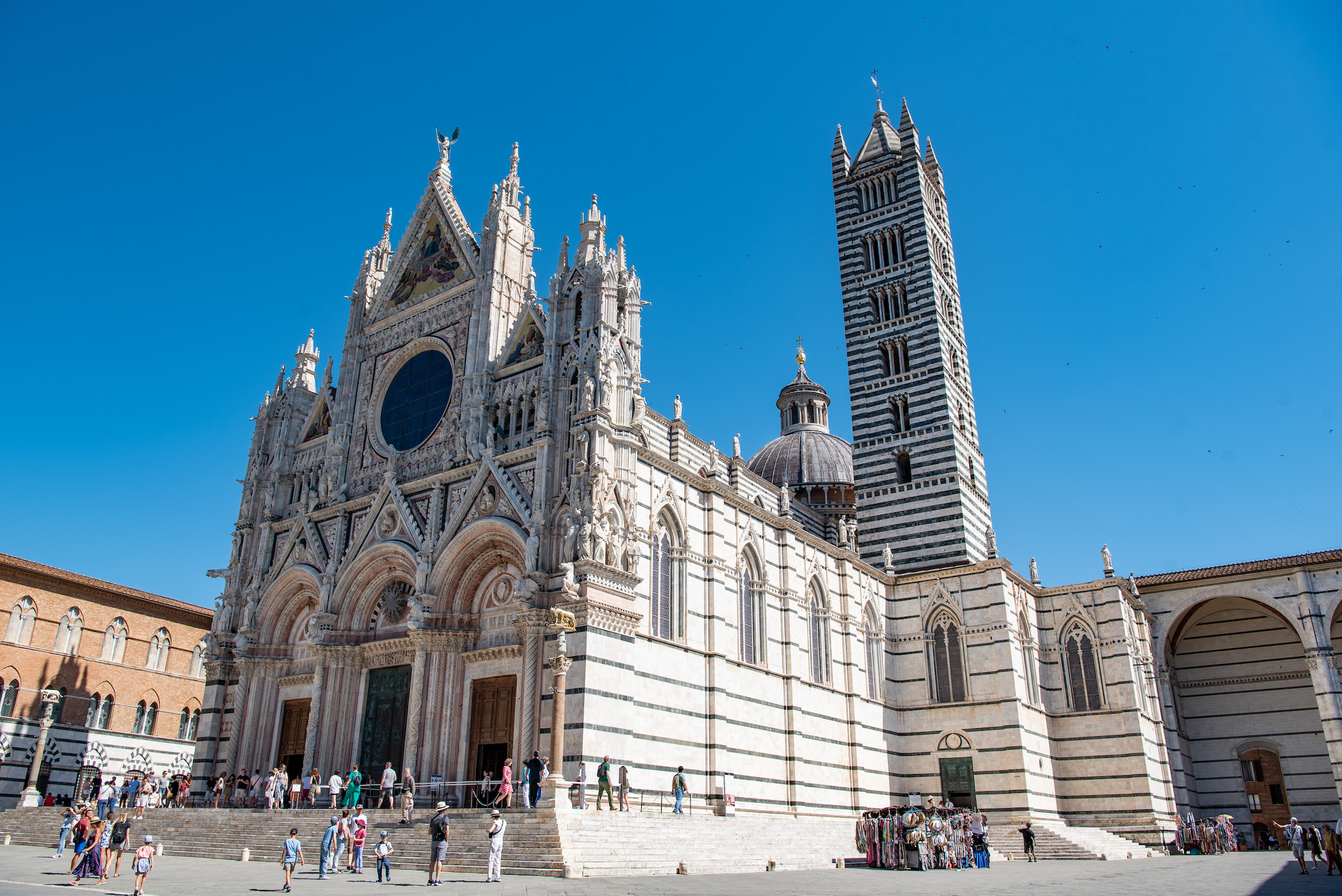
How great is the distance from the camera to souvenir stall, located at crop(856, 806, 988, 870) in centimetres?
2112

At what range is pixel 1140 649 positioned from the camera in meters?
35.4

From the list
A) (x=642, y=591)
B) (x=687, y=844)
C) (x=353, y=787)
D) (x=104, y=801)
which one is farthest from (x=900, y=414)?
(x=104, y=801)

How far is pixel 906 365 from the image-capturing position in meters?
38.1

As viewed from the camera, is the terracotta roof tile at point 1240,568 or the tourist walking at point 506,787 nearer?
the tourist walking at point 506,787

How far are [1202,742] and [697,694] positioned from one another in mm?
26326

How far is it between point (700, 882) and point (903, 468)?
23998 mm

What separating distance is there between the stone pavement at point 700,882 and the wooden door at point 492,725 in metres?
5.57

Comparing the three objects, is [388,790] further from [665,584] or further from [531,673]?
[665,584]

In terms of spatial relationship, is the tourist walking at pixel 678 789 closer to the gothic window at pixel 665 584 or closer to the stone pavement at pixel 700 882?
the stone pavement at pixel 700 882

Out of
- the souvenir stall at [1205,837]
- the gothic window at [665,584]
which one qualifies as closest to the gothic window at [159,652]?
the gothic window at [665,584]

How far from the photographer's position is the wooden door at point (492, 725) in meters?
23.1

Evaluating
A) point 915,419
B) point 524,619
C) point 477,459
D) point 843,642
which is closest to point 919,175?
point 915,419

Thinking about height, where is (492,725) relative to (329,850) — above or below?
above

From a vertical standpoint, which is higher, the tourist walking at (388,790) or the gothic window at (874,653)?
the gothic window at (874,653)
